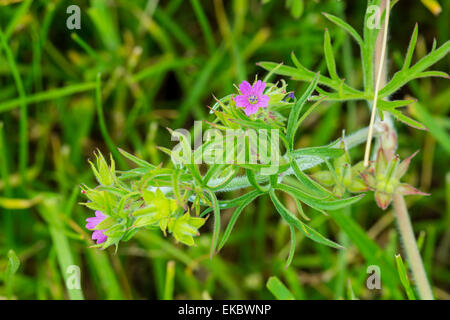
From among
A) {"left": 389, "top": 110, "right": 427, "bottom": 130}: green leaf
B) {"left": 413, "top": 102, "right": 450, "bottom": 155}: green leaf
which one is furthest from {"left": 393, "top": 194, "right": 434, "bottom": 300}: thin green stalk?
{"left": 413, "top": 102, "right": 450, "bottom": 155}: green leaf

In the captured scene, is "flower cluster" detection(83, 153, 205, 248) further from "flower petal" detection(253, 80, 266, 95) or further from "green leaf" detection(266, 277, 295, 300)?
"green leaf" detection(266, 277, 295, 300)

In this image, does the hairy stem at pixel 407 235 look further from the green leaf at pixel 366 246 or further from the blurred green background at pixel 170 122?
the blurred green background at pixel 170 122

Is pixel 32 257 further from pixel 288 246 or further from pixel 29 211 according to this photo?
pixel 288 246

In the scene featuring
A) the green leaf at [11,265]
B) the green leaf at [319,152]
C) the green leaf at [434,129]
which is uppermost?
the green leaf at [434,129]

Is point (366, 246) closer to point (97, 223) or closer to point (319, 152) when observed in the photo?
point (319, 152)

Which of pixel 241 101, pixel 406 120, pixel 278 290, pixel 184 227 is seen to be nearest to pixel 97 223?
pixel 184 227

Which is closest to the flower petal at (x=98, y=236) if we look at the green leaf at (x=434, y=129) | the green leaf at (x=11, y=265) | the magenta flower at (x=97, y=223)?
the magenta flower at (x=97, y=223)
